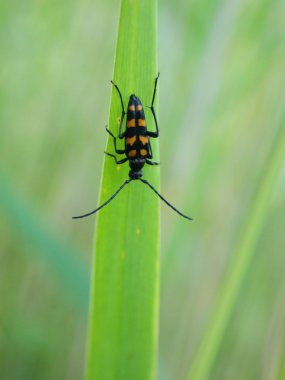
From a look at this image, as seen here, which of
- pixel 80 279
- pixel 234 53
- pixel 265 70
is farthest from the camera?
pixel 234 53

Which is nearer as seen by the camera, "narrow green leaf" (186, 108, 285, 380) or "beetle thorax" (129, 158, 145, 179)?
"narrow green leaf" (186, 108, 285, 380)

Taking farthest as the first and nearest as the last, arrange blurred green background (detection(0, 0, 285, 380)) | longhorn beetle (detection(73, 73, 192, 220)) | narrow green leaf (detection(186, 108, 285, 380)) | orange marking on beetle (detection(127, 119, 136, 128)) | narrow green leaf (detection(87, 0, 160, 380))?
blurred green background (detection(0, 0, 285, 380)) < orange marking on beetle (detection(127, 119, 136, 128)) < longhorn beetle (detection(73, 73, 192, 220)) < narrow green leaf (detection(186, 108, 285, 380)) < narrow green leaf (detection(87, 0, 160, 380))

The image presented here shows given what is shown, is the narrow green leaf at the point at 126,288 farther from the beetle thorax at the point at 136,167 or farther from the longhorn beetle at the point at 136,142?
the beetle thorax at the point at 136,167

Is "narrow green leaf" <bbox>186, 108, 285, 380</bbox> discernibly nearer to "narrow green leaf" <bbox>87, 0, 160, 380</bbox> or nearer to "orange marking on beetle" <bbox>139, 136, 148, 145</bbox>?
"narrow green leaf" <bbox>87, 0, 160, 380</bbox>

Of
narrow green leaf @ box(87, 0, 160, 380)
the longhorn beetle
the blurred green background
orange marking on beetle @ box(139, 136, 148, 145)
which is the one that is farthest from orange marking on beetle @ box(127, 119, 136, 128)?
the blurred green background

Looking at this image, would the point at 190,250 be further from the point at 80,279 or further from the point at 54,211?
the point at 80,279

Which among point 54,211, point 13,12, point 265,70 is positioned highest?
point 13,12

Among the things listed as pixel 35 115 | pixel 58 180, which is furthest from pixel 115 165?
pixel 35 115

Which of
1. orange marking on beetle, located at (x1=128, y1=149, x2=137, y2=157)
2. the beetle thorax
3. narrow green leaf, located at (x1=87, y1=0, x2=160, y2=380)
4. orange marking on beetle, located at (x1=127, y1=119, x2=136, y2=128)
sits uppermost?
orange marking on beetle, located at (x1=127, y1=119, x2=136, y2=128)
